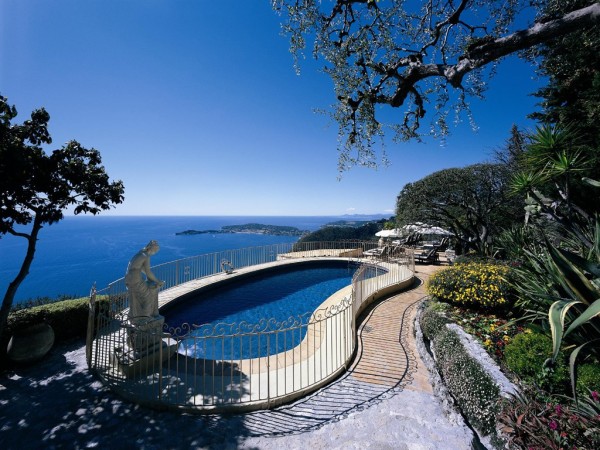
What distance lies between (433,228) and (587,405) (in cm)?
1803

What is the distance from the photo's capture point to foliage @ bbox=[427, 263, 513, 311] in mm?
7199

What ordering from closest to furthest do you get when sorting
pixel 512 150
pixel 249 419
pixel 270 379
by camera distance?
pixel 249 419, pixel 270 379, pixel 512 150

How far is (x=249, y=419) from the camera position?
182 inches

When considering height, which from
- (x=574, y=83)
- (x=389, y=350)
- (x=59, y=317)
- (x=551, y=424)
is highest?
(x=574, y=83)

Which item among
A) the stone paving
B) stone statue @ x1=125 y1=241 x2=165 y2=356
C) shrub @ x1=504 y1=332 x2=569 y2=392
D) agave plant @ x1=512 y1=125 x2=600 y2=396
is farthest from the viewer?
stone statue @ x1=125 y1=241 x2=165 y2=356

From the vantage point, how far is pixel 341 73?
8.05 m

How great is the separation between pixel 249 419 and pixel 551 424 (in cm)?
425

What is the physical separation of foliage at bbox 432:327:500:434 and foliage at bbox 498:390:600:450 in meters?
0.35

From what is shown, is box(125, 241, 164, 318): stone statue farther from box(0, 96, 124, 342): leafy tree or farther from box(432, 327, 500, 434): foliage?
box(432, 327, 500, 434): foliage

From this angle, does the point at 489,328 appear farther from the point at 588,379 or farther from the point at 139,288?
the point at 139,288

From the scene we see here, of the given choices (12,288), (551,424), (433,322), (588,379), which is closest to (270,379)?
(433,322)

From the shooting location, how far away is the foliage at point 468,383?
395 cm

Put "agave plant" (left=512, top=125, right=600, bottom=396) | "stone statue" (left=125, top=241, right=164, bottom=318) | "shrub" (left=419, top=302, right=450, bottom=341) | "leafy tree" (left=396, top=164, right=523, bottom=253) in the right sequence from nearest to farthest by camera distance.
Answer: "agave plant" (left=512, top=125, right=600, bottom=396) → "stone statue" (left=125, top=241, right=164, bottom=318) → "shrub" (left=419, top=302, right=450, bottom=341) → "leafy tree" (left=396, top=164, right=523, bottom=253)

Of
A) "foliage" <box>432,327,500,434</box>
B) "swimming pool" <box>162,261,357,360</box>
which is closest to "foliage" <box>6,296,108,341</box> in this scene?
"swimming pool" <box>162,261,357,360</box>
